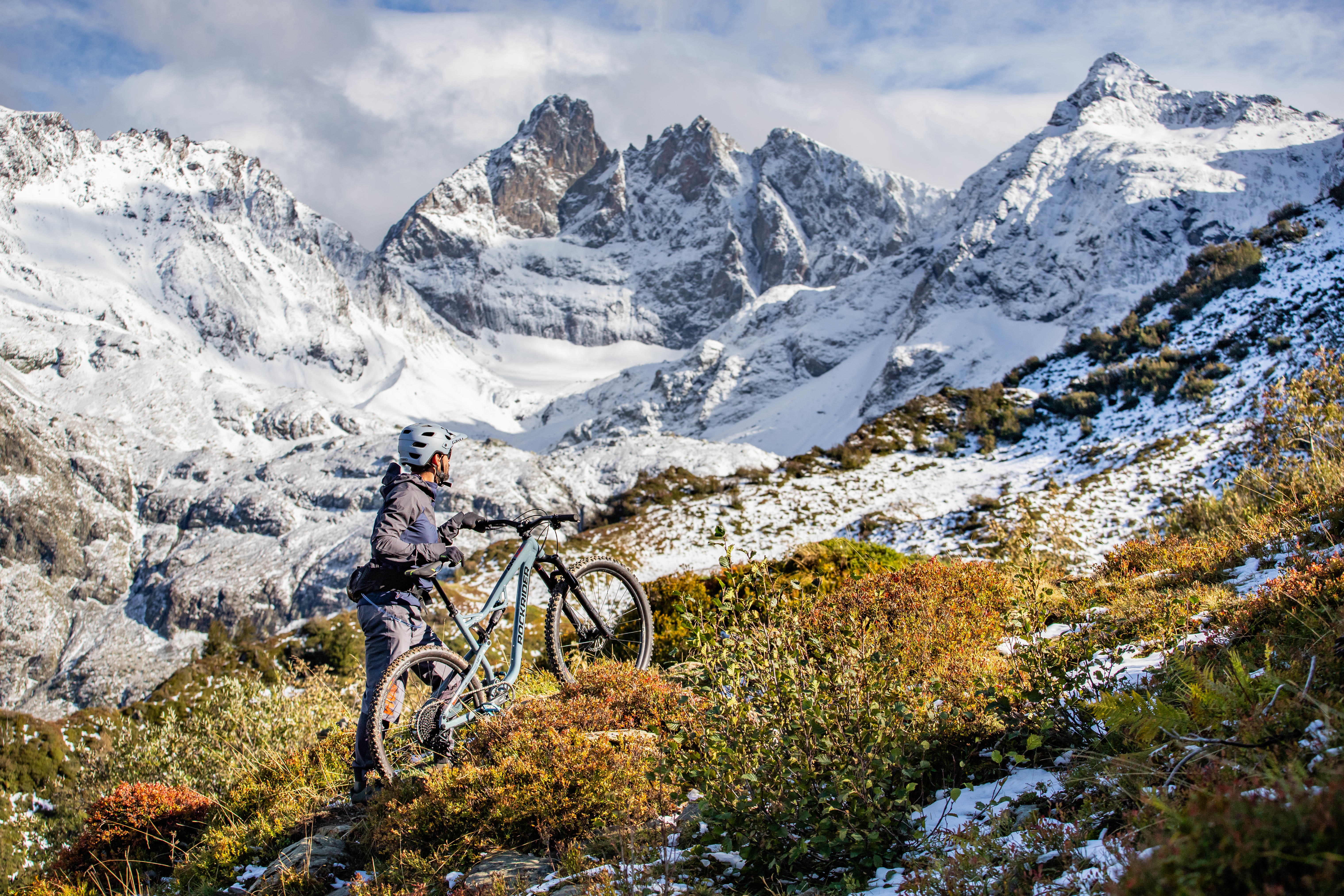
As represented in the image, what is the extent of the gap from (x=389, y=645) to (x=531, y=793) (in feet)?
5.39

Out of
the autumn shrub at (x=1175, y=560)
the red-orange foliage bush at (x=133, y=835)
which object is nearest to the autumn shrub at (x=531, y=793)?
the red-orange foliage bush at (x=133, y=835)

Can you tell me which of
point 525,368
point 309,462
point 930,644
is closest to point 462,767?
point 930,644

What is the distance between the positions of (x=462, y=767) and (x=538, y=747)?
0.52 m

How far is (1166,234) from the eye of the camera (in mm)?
63750

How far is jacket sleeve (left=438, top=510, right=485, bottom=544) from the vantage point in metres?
5.09

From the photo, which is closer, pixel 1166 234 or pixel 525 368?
pixel 1166 234

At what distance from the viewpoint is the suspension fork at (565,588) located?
5633 millimetres

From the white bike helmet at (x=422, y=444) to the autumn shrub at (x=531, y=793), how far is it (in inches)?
81.0

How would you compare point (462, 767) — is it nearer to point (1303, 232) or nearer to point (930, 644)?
point (930, 644)

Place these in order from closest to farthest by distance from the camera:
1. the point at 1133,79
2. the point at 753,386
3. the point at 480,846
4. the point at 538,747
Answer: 1. the point at 480,846
2. the point at 538,747
3. the point at 1133,79
4. the point at 753,386

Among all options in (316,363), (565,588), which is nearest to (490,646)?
(565,588)

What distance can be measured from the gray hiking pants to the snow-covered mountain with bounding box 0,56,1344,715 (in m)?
12.6

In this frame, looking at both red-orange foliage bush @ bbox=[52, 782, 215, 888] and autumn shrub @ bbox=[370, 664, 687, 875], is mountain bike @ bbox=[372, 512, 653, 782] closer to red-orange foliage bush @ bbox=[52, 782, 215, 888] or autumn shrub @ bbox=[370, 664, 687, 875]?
autumn shrub @ bbox=[370, 664, 687, 875]

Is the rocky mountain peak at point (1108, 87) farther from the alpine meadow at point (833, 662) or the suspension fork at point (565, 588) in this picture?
the suspension fork at point (565, 588)
